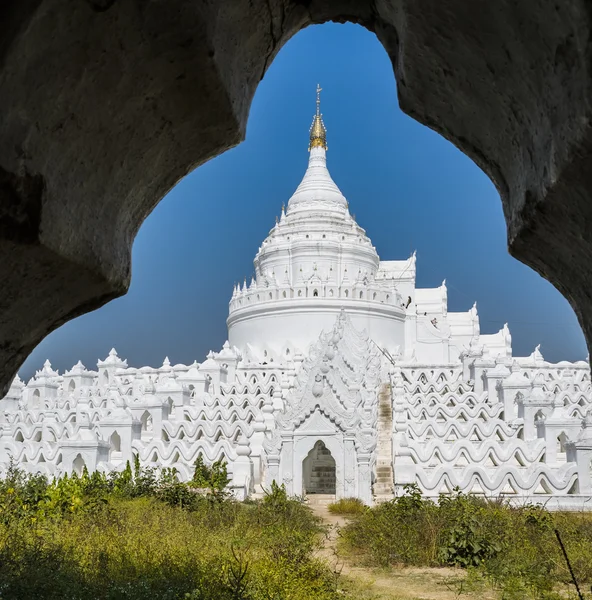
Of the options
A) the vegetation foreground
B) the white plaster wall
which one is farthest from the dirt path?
the white plaster wall

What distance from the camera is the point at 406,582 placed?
650cm

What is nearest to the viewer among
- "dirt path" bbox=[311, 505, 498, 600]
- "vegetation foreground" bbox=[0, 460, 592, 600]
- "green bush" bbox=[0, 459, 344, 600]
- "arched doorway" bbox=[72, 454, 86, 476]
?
"green bush" bbox=[0, 459, 344, 600]

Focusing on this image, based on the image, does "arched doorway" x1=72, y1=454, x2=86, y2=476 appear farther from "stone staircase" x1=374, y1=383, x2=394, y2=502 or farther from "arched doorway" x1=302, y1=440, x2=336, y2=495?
"stone staircase" x1=374, y1=383, x2=394, y2=502

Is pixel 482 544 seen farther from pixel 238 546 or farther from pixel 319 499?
pixel 319 499

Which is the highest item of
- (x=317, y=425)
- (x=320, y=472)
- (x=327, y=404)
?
(x=327, y=404)

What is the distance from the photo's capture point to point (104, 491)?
1027 centimetres

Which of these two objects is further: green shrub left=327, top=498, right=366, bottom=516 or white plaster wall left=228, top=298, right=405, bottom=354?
white plaster wall left=228, top=298, right=405, bottom=354

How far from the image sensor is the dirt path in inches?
233

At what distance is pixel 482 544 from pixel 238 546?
2733 mm

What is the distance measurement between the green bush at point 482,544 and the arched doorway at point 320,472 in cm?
504

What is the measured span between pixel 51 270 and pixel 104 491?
908 centimetres

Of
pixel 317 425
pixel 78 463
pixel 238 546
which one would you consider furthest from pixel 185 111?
pixel 78 463

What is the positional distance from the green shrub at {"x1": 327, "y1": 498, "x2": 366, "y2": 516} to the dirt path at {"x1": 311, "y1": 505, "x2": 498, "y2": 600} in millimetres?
3448

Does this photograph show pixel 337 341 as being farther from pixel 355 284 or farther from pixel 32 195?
pixel 32 195
